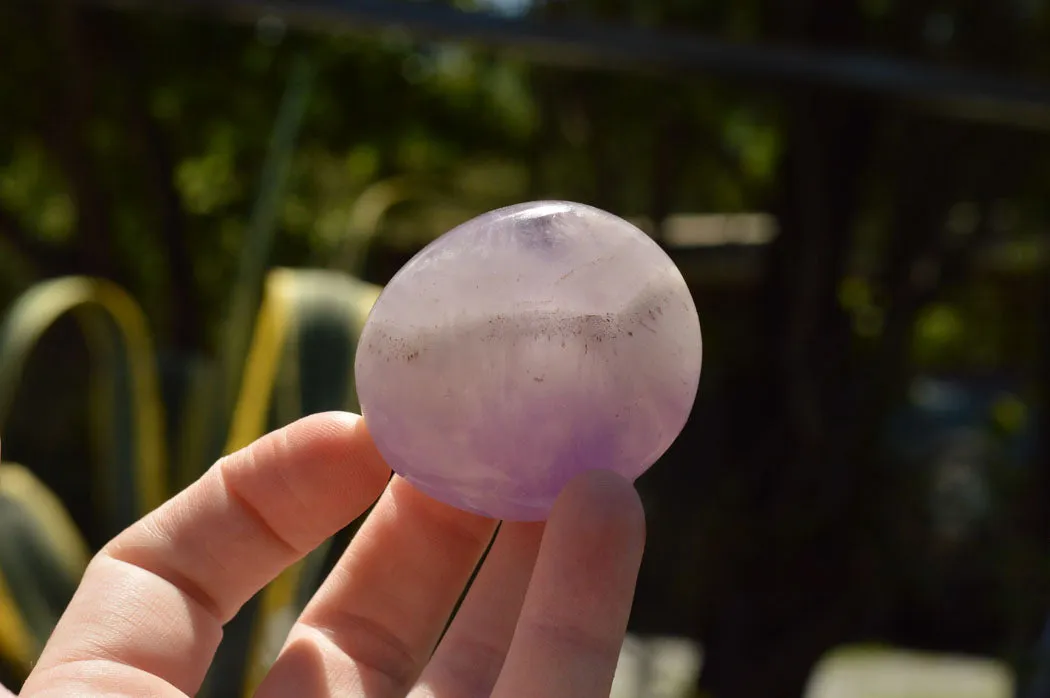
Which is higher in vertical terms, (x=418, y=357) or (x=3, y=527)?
(x=418, y=357)

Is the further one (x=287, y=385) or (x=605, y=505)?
(x=287, y=385)

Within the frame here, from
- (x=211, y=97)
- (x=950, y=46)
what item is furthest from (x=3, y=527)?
(x=211, y=97)

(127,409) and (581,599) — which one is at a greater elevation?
(581,599)

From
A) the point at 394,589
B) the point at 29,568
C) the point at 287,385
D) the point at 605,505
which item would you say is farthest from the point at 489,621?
the point at 29,568

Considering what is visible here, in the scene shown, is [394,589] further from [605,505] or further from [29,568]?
[29,568]

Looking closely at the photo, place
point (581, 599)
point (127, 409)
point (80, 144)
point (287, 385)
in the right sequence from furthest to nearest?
1. point (80, 144)
2. point (127, 409)
3. point (287, 385)
4. point (581, 599)

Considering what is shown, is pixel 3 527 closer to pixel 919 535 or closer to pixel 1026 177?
pixel 919 535
